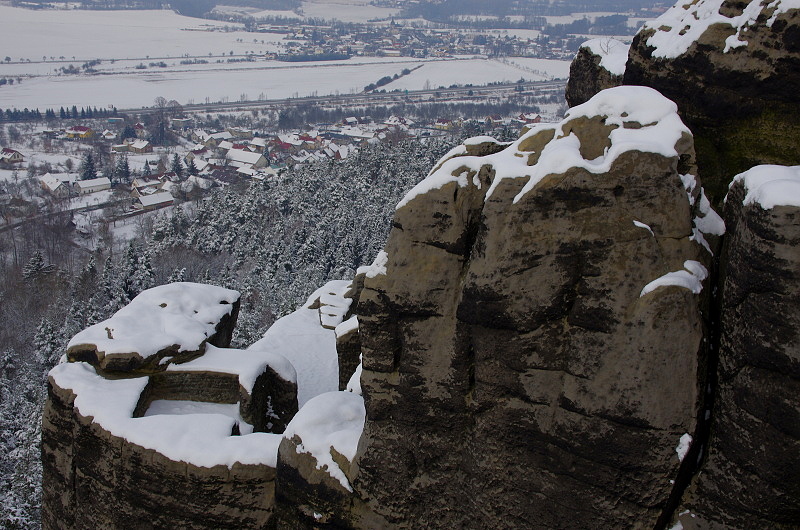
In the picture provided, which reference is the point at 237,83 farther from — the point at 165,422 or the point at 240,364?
the point at 165,422

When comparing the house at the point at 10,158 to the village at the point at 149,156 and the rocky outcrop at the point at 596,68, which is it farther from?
the rocky outcrop at the point at 596,68

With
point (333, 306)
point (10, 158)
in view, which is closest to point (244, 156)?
point (10, 158)

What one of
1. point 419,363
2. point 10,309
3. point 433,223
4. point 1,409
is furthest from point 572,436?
point 10,309

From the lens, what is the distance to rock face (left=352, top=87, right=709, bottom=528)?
28.1 feet

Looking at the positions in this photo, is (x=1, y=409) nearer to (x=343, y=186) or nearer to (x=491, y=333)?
(x=491, y=333)

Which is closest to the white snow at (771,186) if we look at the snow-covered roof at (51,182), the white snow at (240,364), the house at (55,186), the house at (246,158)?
the white snow at (240,364)

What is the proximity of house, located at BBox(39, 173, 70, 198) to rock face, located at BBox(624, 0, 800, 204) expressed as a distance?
276ft

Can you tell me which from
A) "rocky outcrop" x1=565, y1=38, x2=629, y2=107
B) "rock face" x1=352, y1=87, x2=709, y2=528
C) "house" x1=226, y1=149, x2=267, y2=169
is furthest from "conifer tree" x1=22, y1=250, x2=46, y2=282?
"rock face" x1=352, y1=87, x2=709, y2=528

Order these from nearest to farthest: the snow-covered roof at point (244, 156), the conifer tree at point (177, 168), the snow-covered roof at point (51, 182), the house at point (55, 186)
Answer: the house at point (55, 186) < the snow-covered roof at point (51, 182) < the conifer tree at point (177, 168) < the snow-covered roof at point (244, 156)

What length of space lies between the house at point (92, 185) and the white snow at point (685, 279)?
88.0 meters

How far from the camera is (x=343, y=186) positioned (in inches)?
2625

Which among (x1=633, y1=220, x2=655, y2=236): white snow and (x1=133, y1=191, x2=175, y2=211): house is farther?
(x1=133, y1=191, x2=175, y2=211): house

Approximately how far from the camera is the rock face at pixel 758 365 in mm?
7707

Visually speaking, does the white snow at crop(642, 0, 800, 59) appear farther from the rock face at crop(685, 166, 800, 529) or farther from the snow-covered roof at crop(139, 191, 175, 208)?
the snow-covered roof at crop(139, 191, 175, 208)
